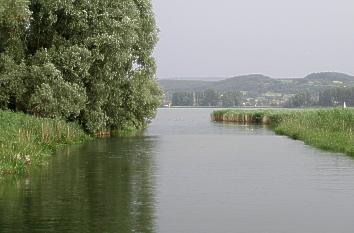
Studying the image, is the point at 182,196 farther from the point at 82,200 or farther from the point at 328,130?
the point at 328,130

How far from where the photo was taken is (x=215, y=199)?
17.0 metres

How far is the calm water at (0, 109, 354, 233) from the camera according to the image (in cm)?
1343

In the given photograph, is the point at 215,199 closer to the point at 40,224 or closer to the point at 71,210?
the point at 71,210

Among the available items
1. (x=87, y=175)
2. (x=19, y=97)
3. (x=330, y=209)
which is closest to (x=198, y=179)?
(x=87, y=175)

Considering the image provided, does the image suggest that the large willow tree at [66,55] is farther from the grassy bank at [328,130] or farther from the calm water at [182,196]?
the grassy bank at [328,130]

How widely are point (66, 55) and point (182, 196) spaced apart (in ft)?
79.8

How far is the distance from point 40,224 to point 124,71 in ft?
114

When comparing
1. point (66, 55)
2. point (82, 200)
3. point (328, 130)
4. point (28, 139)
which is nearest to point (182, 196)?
point (82, 200)

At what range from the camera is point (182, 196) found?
57.4 feet

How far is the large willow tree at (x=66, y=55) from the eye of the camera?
1517 inches

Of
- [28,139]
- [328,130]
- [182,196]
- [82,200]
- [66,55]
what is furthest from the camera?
[328,130]

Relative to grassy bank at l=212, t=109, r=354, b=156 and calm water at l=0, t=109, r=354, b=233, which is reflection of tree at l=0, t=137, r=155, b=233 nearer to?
calm water at l=0, t=109, r=354, b=233

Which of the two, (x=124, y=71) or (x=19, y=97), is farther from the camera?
(x=124, y=71)

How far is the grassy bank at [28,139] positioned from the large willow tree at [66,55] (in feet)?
6.48
